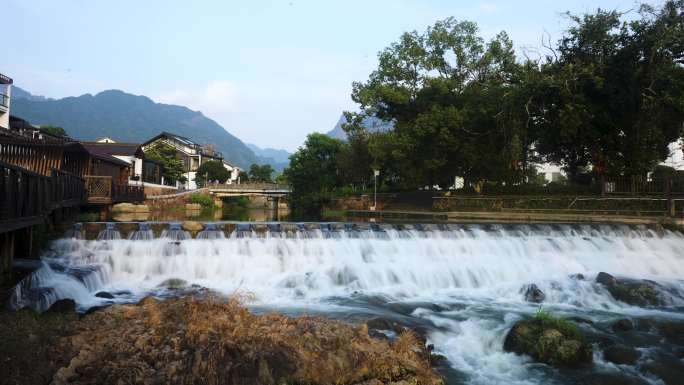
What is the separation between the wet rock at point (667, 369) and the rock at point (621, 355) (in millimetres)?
225

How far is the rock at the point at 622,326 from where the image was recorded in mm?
9969

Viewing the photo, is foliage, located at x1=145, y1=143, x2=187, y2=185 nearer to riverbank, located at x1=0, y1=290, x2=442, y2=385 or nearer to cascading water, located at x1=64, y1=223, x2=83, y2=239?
cascading water, located at x1=64, y1=223, x2=83, y2=239

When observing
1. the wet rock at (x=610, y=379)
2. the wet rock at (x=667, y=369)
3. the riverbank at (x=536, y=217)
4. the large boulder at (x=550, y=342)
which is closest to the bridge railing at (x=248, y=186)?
the riverbank at (x=536, y=217)

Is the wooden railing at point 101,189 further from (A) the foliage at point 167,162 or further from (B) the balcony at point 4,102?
(A) the foliage at point 167,162

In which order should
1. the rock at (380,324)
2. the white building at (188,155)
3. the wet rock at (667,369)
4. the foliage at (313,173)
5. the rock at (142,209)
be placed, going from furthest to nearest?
1. the white building at (188,155)
2. the foliage at (313,173)
3. the rock at (142,209)
4. the rock at (380,324)
5. the wet rock at (667,369)

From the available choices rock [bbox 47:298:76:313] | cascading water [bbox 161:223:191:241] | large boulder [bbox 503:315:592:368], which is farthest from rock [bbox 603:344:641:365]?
cascading water [bbox 161:223:191:241]

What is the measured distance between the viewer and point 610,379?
730 cm

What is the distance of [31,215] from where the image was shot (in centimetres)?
1082

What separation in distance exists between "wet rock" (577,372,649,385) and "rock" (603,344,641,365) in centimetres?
55

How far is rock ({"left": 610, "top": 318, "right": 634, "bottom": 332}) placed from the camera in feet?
32.7

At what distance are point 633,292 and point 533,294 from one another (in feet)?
8.90

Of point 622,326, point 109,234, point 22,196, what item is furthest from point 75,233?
point 622,326

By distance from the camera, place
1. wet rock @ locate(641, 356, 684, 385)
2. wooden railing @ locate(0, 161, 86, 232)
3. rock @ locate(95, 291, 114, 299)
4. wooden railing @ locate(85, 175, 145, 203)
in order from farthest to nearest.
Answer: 1. wooden railing @ locate(85, 175, 145, 203)
2. rock @ locate(95, 291, 114, 299)
3. wooden railing @ locate(0, 161, 86, 232)
4. wet rock @ locate(641, 356, 684, 385)

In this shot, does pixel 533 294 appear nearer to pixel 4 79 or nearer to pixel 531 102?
pixel 531 102
